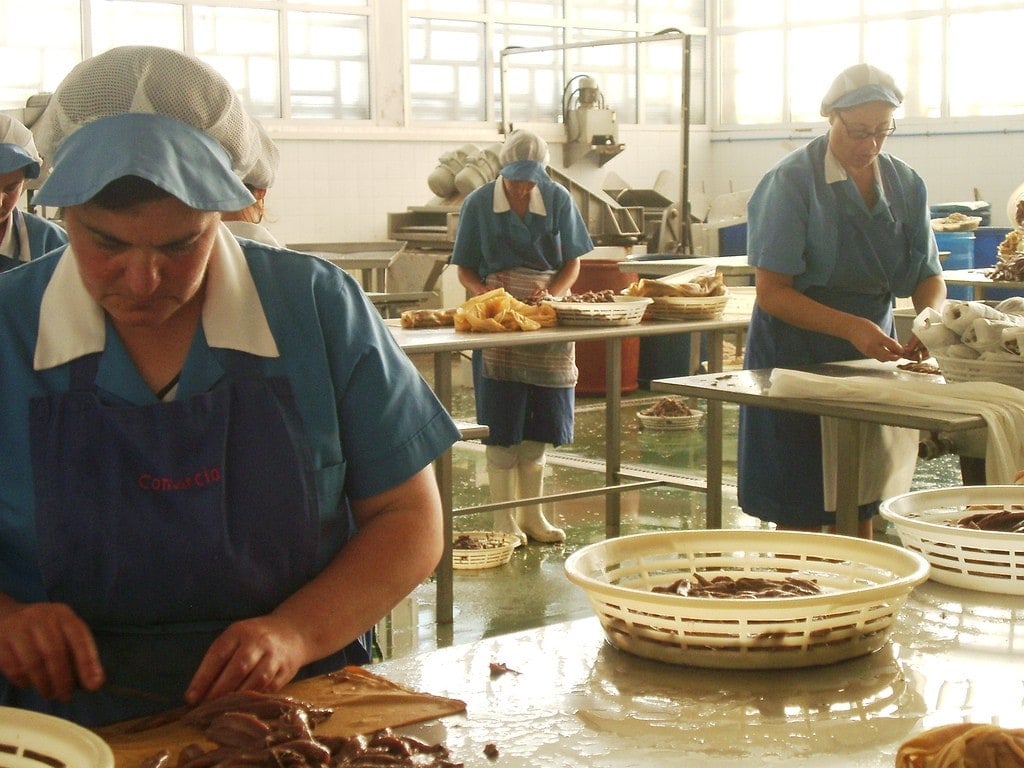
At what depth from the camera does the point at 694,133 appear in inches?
578

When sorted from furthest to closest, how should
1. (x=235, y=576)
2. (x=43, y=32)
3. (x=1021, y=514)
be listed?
(x=43, y=32) → (x=1021, y=514) → (x=235, y=576)

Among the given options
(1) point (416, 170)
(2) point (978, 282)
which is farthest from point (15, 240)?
(1) point (416, 170)

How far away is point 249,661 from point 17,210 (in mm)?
2471

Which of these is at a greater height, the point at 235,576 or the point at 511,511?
the point at 235,576

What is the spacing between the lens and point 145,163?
1427 millimetres

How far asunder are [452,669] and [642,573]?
0.30m

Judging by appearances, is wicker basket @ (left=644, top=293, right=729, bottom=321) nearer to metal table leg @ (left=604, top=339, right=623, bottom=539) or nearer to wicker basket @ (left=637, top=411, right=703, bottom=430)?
metal table leg @ (left=604, top=339, right=623, bottom=539)

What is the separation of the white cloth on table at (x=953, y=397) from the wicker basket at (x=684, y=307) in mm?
2304

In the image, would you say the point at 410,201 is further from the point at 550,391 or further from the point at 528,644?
the point at 528,644

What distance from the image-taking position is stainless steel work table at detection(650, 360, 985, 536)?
10.2 ft

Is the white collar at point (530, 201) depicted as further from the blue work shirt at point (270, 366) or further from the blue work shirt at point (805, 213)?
the blue work shirt at point (270, 366)

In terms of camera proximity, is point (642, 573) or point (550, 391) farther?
point (550, 391)

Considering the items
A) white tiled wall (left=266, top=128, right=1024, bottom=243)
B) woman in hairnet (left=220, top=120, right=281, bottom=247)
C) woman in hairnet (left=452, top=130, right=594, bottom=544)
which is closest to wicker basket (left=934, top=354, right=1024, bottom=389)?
woman in hairnet (left=220, top=120, right=281, bottom=247)

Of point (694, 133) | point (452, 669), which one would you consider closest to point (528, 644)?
point (452, 669)
